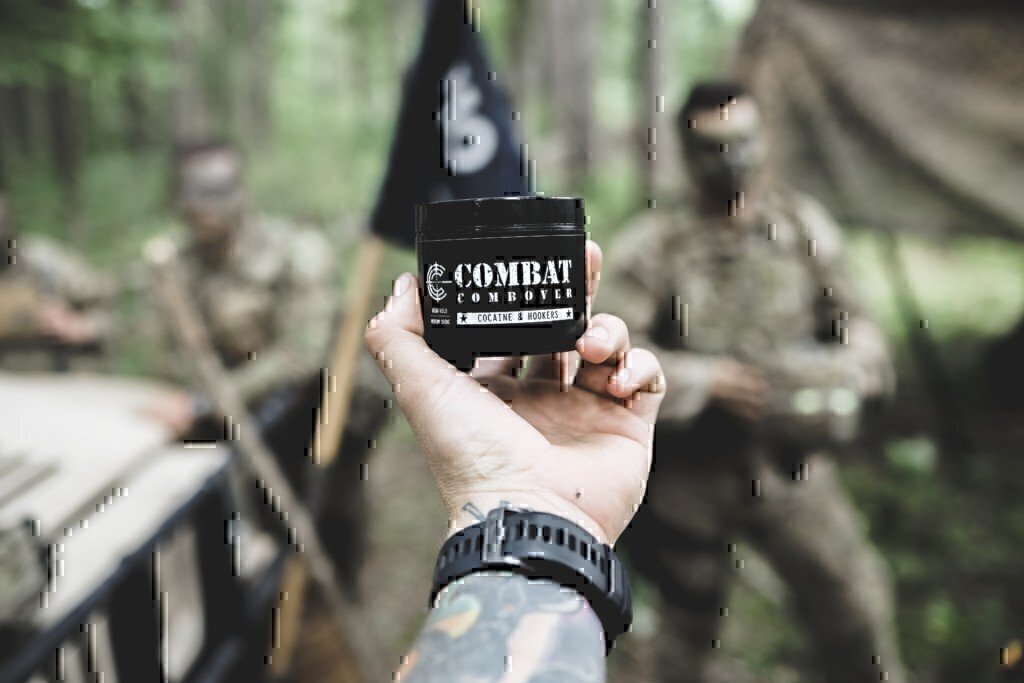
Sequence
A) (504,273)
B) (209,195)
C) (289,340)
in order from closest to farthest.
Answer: (504,273)
(289,340)
(209,195)

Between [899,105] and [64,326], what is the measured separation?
15.4 ft

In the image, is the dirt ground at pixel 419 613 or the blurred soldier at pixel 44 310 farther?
the blurred soldier at pixel 44 310

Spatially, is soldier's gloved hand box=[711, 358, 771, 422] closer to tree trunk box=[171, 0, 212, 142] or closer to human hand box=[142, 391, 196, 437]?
human hand box=[142, 391, 196, 437]

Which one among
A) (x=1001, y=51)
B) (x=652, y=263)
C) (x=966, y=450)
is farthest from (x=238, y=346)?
(x=966, y=450)

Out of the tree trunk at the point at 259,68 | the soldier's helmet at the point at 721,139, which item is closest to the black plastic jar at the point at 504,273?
the soldier's helmet at the point at 721,139

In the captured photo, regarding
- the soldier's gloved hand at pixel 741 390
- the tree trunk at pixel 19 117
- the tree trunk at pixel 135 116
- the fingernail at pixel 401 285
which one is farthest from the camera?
the tree trunk at pixel 135 116

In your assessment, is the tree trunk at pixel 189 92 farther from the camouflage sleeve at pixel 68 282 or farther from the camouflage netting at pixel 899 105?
the camouflage netting at pixel 899 105

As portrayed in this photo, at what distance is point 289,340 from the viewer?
4047 millimetres

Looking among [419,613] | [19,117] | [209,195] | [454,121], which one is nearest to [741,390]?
[454,121]

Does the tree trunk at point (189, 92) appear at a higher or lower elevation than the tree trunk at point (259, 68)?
lower

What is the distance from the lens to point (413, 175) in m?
3.04

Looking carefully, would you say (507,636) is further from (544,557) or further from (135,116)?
(135,116)

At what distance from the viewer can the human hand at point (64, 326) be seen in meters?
4.16

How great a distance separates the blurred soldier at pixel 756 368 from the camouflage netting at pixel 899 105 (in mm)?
987
